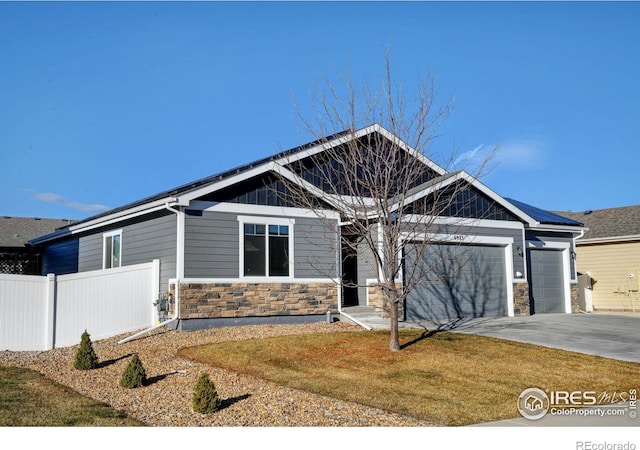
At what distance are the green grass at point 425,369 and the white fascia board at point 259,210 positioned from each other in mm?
3682

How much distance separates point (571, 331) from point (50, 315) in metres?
12.5

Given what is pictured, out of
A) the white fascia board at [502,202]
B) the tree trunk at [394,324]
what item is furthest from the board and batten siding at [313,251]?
the white fascia board at [502,202]

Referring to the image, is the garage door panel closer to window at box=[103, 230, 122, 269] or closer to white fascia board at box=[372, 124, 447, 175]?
white fascia board at box=[372, 124, 447, 175]

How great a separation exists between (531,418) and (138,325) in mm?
10085

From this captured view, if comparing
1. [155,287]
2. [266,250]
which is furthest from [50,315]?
[266,250]

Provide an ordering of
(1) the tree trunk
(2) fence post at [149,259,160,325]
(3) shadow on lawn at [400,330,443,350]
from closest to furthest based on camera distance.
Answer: (1) the tree trunk
(3) shadow on lawn at [400,330,443,350]
(2) fence post at [149,259,160,325]

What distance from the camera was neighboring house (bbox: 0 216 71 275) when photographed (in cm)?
2556

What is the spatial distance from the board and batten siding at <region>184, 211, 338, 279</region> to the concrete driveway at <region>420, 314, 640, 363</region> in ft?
11.8

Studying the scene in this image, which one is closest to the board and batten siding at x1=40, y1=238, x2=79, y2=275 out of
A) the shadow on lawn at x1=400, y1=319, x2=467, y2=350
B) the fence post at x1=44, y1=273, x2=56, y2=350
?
the fence post at x1=44, y1=273, x2=56, y2=350
